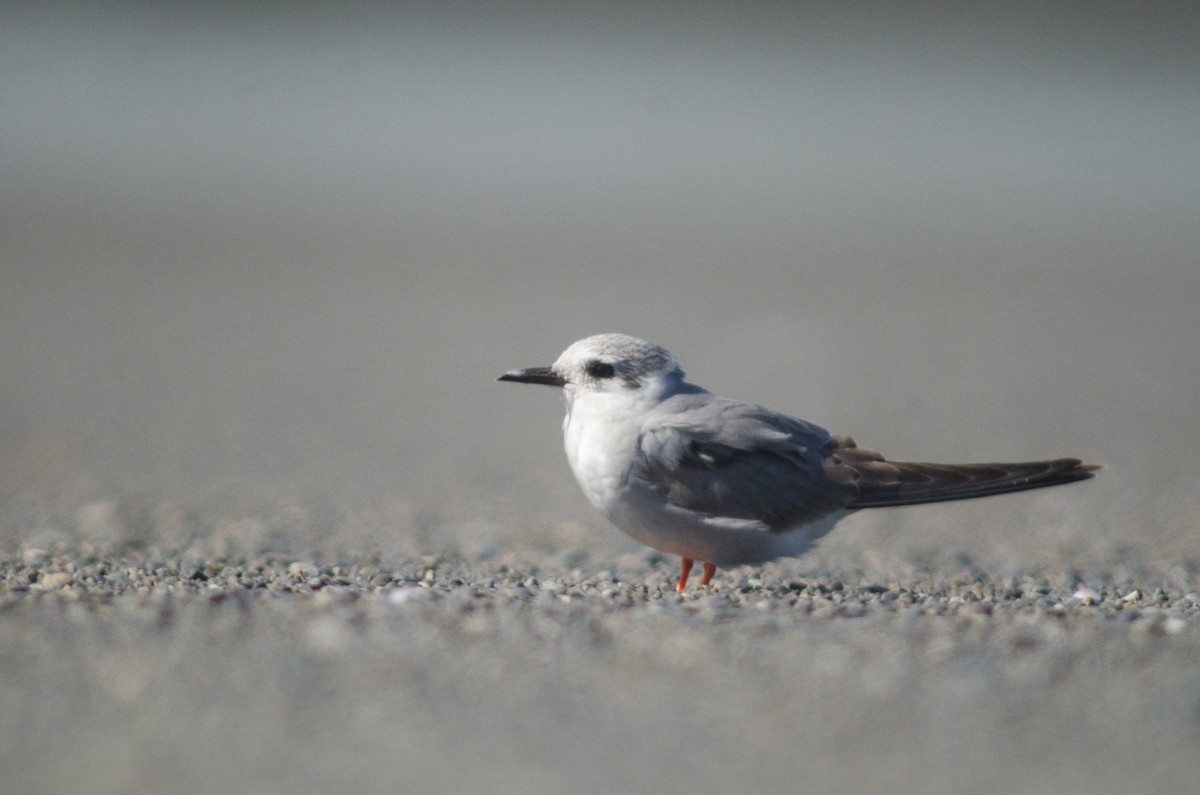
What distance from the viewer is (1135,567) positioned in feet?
18.9

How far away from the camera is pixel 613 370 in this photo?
16.1 ft

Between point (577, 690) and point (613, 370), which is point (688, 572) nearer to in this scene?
point (613, 370)

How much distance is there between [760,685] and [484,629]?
2.74 ft

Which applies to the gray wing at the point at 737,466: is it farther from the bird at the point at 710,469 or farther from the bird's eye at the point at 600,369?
the bird's eye at the point at 600,369

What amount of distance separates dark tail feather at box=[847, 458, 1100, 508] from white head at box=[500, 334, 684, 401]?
31.3 inches

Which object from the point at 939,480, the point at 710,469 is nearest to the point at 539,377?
the point at 710,469

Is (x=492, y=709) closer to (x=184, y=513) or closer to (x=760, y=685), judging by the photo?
(x=760, y=685)

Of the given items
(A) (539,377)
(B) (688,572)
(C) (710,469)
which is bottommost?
(B) (688,572)

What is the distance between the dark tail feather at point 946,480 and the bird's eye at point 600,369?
97 centimetres

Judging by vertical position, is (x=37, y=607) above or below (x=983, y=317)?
below

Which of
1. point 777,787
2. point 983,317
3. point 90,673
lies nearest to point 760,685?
point 777,787

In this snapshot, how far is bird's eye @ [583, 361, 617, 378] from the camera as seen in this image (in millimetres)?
4914

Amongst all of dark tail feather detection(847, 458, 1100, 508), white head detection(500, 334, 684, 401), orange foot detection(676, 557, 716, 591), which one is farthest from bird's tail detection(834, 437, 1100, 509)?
white head detection(500, 334, 684, 401)

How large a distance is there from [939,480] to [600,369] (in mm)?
1307
